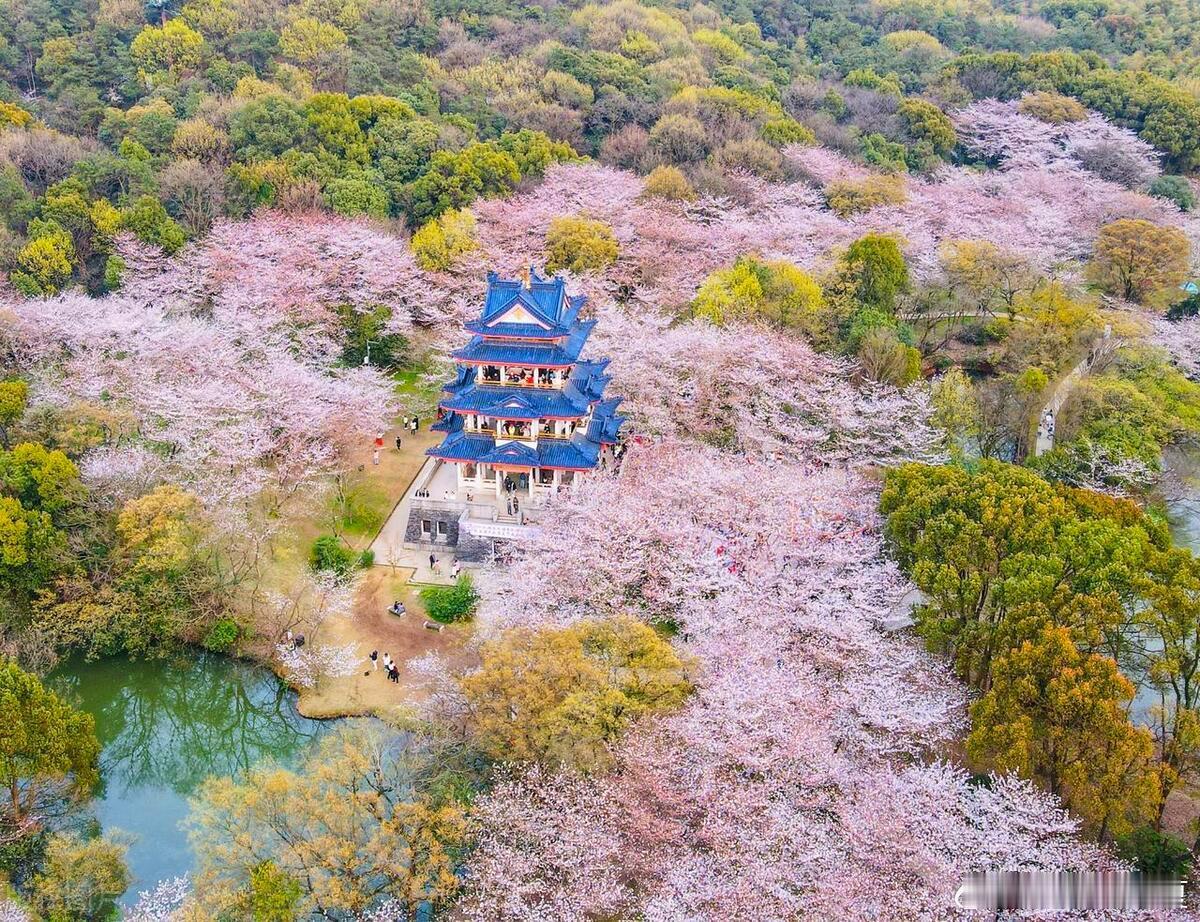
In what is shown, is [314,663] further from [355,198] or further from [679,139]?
[679,139]

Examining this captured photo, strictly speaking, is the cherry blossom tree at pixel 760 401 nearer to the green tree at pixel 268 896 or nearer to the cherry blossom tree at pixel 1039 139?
the green tree at pixel 268 896

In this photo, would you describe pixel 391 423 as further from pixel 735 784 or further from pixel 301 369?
pixel 735 784

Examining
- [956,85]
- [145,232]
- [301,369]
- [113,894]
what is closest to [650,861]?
[113,894]

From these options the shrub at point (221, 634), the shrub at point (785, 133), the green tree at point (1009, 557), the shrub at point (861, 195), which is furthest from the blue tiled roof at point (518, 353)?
the shrub at point (785, 133)

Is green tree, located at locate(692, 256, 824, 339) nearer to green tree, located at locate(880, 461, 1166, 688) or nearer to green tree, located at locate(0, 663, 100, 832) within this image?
green tree, located at locate(880, 461, 1166, 688)

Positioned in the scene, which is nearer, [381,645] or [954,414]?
[381,645]

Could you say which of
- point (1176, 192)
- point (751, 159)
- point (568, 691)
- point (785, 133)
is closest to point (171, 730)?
point (568, 691)
